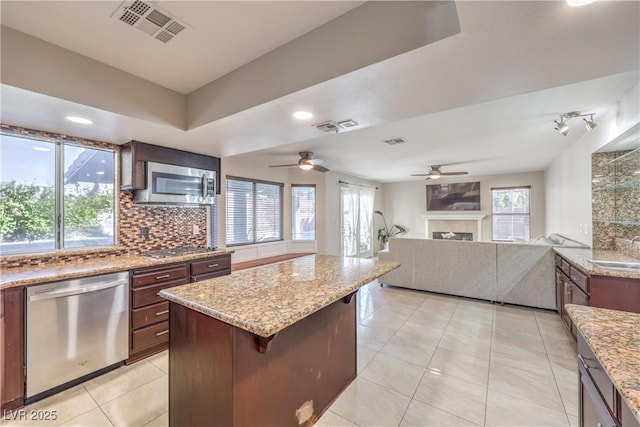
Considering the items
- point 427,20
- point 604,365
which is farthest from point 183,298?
point 427,20

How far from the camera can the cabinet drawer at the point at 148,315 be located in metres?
2.54

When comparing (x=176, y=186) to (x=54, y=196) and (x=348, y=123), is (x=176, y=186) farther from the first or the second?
(x=348, y=123)

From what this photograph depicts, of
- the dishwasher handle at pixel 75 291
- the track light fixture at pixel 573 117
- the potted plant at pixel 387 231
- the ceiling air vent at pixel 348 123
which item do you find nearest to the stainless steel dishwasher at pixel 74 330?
the dishwasher handle at pixel 75 291

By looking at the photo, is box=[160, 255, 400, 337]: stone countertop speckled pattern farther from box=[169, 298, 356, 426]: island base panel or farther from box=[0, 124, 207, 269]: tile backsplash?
box=[0, 124, 207, 269]: tile backsplash

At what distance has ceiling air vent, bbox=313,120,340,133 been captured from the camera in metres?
2.50

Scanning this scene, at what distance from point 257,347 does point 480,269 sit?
3829 millimetres

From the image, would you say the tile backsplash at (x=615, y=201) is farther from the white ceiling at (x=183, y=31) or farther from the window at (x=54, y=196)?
the window at (x=54, y=196)

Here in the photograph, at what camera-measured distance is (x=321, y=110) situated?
219 centimetres

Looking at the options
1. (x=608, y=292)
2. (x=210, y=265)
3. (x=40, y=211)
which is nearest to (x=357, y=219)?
(x=210, y=265)

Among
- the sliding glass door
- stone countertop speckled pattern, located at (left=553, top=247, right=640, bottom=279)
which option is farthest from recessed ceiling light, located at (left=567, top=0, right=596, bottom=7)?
the sliding glass door

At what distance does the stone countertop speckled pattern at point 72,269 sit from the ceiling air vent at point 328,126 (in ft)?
6.53

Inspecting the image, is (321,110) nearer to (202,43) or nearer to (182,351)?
(202,43)

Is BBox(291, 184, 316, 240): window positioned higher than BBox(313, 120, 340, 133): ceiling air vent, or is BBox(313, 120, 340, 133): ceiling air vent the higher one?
BBox(313, 120, 340, 133): ceiling air vent

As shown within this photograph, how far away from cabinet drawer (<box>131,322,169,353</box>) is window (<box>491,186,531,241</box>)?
7.80 metres
